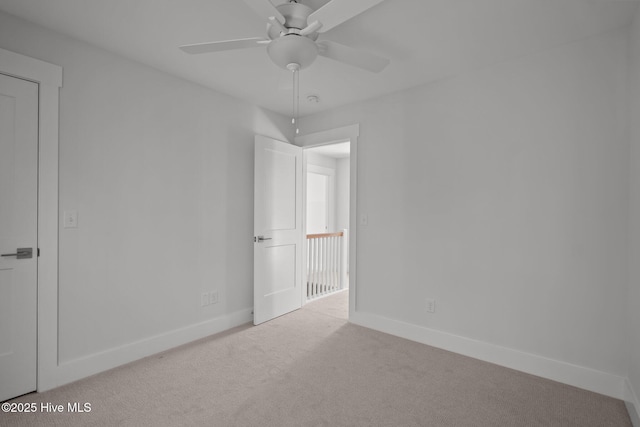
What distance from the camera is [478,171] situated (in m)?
2.63

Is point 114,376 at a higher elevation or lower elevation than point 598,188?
lower

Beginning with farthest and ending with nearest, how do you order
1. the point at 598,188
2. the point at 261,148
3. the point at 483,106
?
the point at 261,148
the point at 483,106
the point at 598,188

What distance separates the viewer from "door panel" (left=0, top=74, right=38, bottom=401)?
1.96 meters

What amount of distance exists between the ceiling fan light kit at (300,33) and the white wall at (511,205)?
1.30 meters

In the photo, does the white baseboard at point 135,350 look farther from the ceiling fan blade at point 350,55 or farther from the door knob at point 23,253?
the ceiling fan blade at point 350,55

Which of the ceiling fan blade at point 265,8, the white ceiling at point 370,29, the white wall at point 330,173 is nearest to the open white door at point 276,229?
the white ceiling at point 370,29

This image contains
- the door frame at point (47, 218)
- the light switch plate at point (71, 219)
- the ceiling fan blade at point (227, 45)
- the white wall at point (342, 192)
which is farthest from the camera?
the white wall at point (342, 192)

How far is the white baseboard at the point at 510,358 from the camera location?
2.09 meters

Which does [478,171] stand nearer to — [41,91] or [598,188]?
[598,188]

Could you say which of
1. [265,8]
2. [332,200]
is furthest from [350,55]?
[332,200]

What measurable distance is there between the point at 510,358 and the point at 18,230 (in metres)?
3.58

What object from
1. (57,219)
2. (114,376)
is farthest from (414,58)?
(114,376)

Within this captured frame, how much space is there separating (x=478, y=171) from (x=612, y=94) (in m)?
0.93

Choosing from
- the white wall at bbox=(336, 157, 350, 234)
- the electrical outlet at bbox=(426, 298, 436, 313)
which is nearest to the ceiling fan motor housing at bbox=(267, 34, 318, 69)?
the electrical outlet at bbox=(426, 298, 436, 313)
